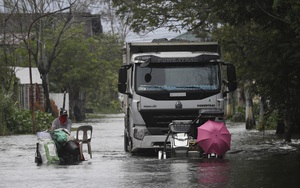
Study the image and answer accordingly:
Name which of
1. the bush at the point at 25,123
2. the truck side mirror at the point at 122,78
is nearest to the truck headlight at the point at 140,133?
the truck side mirror at the point at 122,78

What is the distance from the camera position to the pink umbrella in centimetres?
2084

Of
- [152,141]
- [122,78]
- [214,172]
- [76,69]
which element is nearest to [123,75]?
[122,78]

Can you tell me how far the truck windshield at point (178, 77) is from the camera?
22.7m

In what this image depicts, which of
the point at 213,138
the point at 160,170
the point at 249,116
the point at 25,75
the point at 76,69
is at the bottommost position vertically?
the point at 160,170

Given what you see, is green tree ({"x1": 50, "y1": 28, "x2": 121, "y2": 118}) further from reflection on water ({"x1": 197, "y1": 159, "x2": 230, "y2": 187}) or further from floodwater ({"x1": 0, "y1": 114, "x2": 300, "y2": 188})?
reflection on water ({"x1": 197, "y1": 159, "x2": 230, "y2": 187})

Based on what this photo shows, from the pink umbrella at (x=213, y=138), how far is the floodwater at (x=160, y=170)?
36 cm

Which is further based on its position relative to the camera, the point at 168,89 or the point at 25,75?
the point at 25,75

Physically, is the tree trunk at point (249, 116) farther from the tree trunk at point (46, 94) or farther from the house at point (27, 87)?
the house at point (27, 87)

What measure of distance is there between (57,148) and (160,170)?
4410 mm

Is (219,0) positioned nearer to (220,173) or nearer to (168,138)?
(168,138)

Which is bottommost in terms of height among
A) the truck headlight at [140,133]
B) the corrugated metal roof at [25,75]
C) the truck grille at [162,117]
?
the truck headlight at [140,133]

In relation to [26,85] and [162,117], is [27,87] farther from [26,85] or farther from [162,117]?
[162,117]

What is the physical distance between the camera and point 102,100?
94.1m

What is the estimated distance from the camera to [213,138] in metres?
20.8
